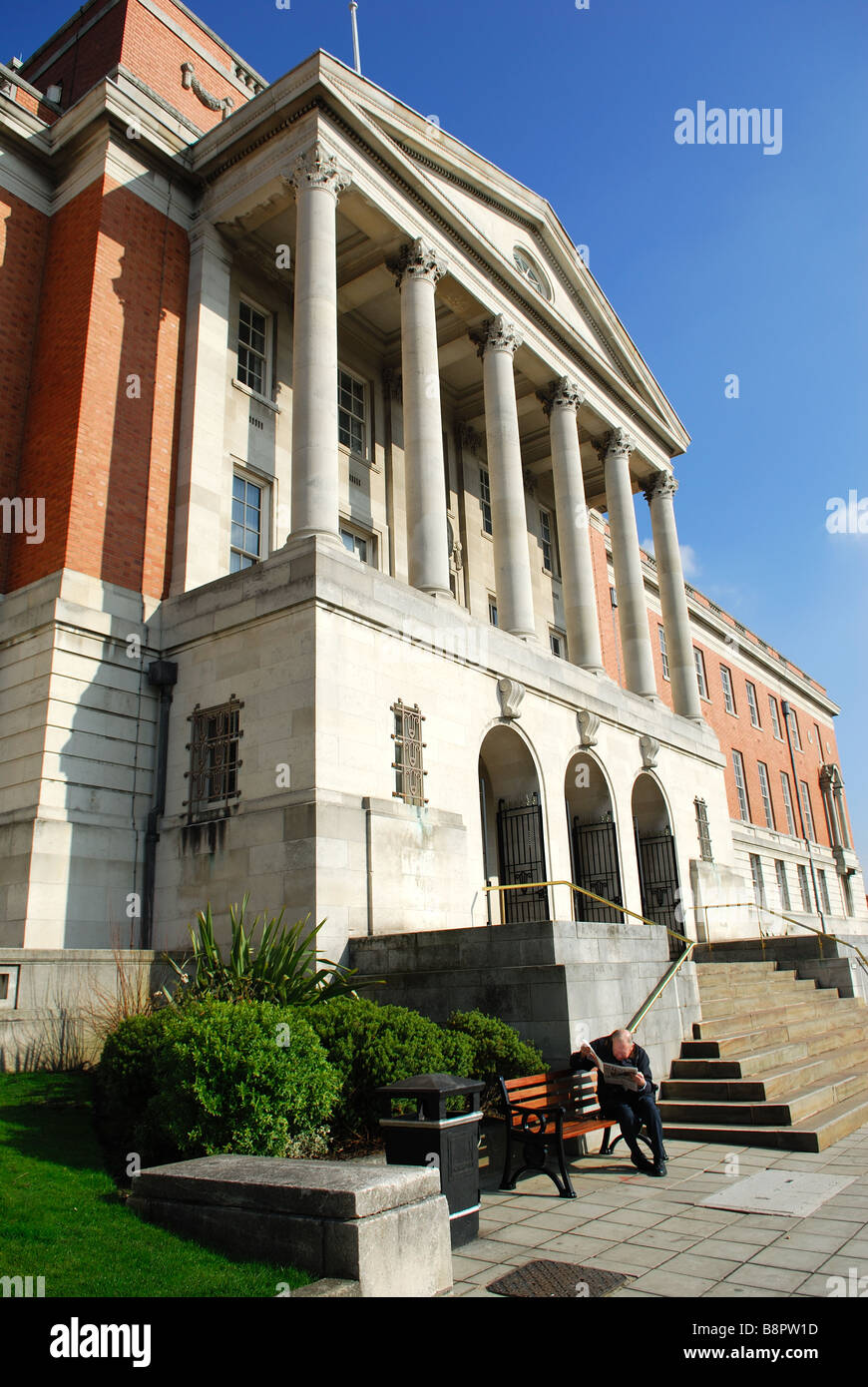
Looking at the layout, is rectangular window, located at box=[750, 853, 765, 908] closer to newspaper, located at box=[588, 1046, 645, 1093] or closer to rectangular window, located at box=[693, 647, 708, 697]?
rectangular window, located at box=[693, 647, 708, 697]

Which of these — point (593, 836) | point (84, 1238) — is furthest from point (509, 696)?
point (84, 1238)

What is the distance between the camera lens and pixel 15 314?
18.4m

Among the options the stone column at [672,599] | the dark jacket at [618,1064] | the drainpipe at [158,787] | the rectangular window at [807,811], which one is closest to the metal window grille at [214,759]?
the drainpipe at [158,787]

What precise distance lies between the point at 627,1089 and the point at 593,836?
1216cm

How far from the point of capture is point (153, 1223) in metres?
6.33

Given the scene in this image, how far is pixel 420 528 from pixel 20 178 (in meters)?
10.3

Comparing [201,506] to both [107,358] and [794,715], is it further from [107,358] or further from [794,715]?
[794,715]

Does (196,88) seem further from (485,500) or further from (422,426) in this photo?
(485,500)

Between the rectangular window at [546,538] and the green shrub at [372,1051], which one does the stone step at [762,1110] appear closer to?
the green shrub at [372,1051]

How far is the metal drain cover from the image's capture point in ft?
19.0

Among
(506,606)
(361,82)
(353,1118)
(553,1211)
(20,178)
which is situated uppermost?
(361,82)

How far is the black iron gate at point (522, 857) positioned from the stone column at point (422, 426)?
14.6 feet

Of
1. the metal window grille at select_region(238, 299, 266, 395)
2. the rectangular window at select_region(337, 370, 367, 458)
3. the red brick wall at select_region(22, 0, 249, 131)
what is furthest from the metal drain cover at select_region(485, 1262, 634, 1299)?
the red brick wall at select_region(22, 0, 249, 131)
